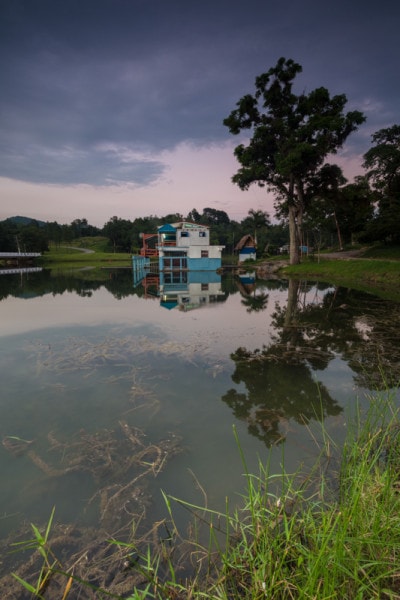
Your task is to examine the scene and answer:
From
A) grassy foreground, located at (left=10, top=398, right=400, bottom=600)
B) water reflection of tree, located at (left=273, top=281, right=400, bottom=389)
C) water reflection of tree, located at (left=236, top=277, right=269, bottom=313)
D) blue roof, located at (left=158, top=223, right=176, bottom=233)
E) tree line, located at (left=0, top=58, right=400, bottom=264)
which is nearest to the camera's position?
grassy foreground, located at (left=10, top=398, right=400, bottom=600)

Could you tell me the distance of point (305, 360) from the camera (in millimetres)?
7969

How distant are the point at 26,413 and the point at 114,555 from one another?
3546 millimetres

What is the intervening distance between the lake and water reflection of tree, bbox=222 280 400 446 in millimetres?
41

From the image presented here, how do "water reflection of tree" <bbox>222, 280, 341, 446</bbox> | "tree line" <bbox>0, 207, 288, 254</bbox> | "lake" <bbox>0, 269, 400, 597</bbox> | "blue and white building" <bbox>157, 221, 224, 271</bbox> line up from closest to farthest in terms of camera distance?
"lake" <bbox>0, 269, 400, 597</bbox> → "water reflection of tree" <bbox>222, 280, 341, 446</bbox> → "blue and white building" <bbox>157, 221, 224, 271</bbox> → "tree line" <bbox>0, 207, 288, 254</bbox>

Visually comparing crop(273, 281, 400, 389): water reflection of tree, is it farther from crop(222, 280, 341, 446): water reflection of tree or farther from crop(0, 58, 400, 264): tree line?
crop(0, 58, 400, 264): tree line

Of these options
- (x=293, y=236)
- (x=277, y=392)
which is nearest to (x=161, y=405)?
(x=277, y=392)

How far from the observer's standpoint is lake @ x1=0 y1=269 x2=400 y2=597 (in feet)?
11.2

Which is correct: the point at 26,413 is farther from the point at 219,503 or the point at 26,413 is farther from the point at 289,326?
the point at 289,326

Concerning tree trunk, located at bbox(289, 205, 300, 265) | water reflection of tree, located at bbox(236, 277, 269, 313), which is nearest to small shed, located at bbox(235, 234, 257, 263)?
tree trunk, located at bbox(289, 205, 300, 265)

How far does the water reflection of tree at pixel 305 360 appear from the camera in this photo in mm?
5270

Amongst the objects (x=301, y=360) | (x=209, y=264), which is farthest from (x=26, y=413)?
(x=209, y=264)

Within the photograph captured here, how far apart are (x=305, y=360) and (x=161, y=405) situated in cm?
454

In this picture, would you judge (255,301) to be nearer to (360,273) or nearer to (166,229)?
(360,273)

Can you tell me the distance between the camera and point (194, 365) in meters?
7.70
